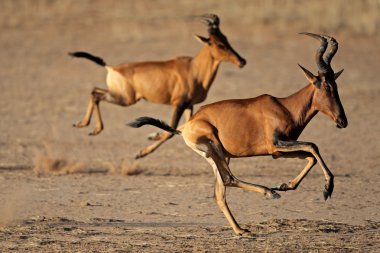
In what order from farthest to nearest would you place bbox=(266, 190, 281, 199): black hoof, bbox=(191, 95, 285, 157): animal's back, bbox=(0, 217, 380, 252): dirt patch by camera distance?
bbox=(191, 95, 285, 157): animal's back → bbox=(266, 190, 281, 199): black hoof → bbox=(0, 217, 380, 252): dirt patch

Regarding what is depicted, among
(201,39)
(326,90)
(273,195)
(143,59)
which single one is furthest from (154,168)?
(143,59)

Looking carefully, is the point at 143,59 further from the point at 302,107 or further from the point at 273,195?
the point at 273,195

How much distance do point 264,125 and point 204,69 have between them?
186 inches

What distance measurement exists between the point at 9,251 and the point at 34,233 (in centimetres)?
78

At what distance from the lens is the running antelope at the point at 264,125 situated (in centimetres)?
1032

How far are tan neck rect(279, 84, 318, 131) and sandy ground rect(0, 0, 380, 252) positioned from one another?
110 cm

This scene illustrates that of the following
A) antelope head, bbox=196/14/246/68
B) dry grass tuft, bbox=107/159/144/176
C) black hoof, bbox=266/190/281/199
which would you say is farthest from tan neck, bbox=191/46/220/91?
black hoof, bbox=266/190/281/199

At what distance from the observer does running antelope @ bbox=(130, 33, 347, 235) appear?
10320 millimetres

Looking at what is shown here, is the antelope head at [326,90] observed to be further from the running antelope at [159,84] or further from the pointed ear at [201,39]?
the pointed ear at [201,39]

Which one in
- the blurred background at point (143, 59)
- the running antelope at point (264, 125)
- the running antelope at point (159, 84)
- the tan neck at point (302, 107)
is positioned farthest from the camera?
the blurred background at point (143, 59)

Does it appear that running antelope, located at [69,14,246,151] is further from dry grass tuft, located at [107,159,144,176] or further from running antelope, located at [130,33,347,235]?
running antelope, located at [130,33,347,235]

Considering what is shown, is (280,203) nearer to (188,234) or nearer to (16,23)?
(188,234)

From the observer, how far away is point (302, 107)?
10.7 meters

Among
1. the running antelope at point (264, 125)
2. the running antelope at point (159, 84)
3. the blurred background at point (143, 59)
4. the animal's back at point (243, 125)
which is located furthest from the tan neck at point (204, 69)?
the animal's back at point (243, 125)
